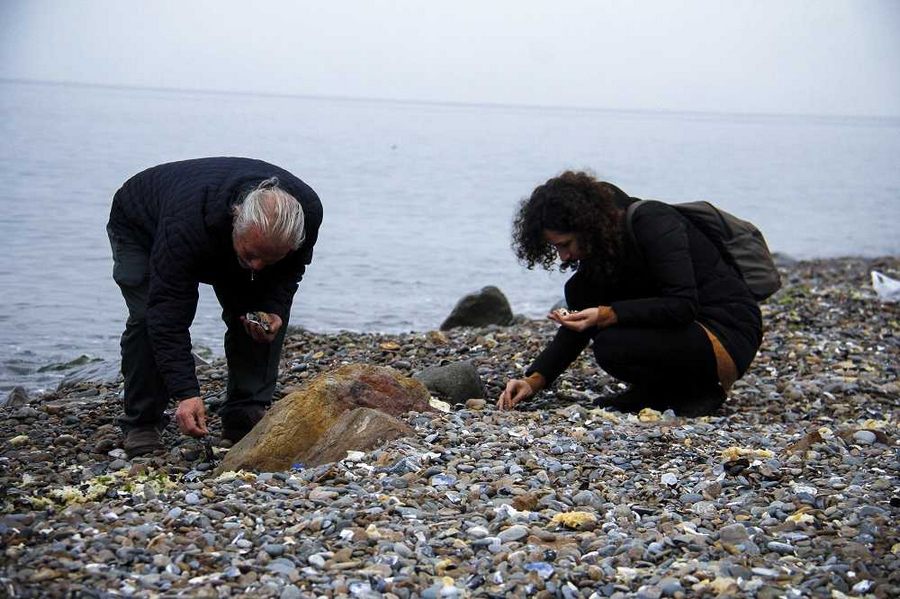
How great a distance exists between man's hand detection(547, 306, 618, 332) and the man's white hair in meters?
1.95

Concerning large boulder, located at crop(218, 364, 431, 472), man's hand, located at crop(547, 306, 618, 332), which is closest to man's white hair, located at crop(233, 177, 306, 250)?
large boulder, located at crop(218, 364, 431, 472)

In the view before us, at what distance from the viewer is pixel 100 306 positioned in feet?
43.3

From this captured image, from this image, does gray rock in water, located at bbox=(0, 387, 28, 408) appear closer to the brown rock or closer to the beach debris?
the brown rock

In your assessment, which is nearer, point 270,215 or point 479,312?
point 270,215

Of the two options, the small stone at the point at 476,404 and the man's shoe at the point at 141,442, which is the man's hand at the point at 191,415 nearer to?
the man's shoe at the point at 141,442

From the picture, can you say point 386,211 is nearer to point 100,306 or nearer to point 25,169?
point 25,169

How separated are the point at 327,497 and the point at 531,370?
238cm

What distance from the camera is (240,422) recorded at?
19.2 ft

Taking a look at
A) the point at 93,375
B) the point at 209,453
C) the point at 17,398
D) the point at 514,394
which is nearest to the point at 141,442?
the point at 209,453

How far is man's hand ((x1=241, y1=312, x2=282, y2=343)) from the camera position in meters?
5.57

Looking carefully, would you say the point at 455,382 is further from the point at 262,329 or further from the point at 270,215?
the point at 270,215

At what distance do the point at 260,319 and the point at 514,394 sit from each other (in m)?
1.78

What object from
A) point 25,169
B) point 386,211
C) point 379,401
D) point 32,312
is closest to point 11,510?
point 379,401

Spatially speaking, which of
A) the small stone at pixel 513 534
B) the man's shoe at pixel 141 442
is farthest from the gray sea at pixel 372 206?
the small stone at pixel 513 534
